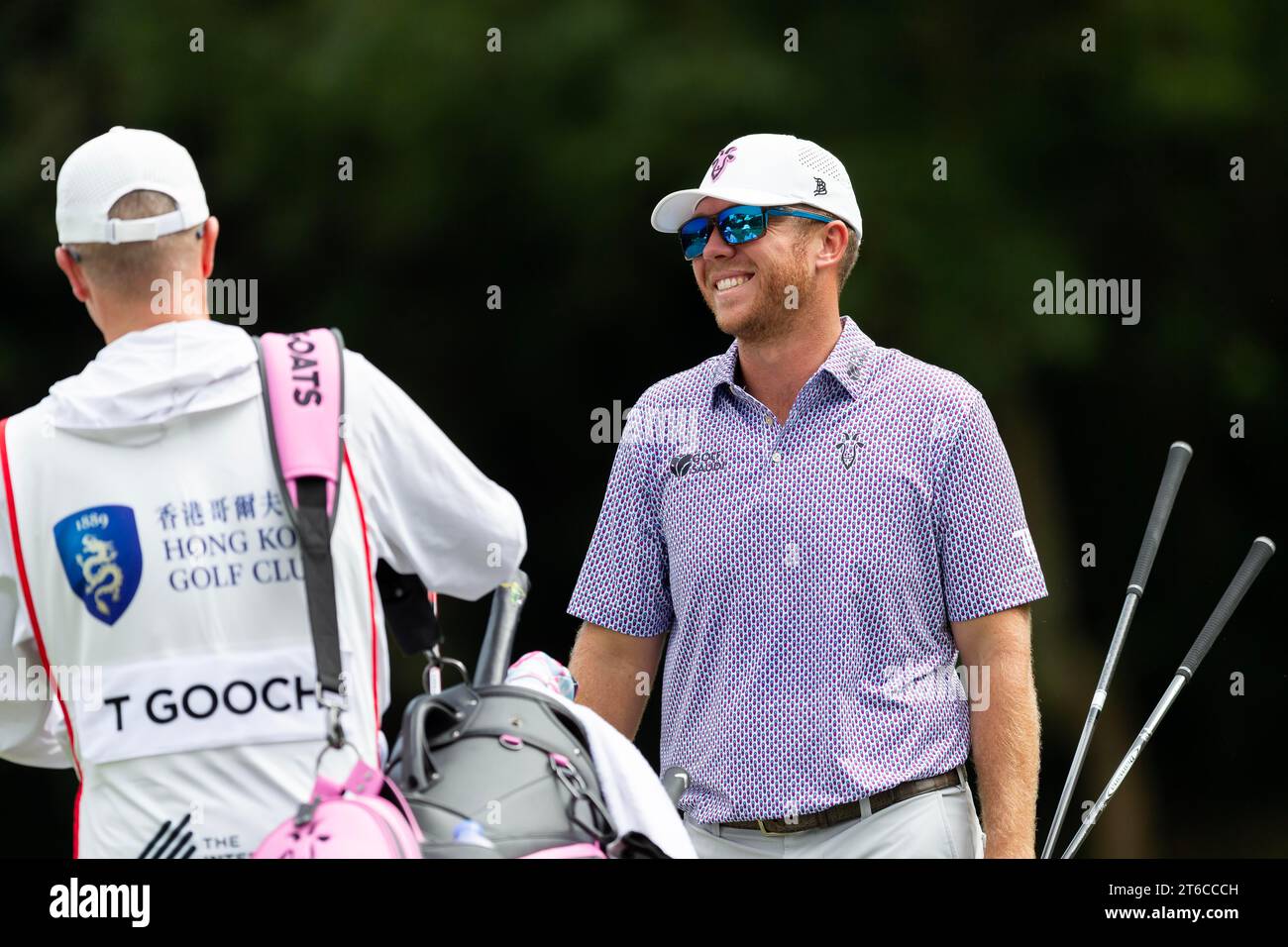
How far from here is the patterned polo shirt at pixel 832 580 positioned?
15.4 ft

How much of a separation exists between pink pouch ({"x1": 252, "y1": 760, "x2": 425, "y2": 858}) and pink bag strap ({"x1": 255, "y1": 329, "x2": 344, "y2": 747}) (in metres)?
0.13

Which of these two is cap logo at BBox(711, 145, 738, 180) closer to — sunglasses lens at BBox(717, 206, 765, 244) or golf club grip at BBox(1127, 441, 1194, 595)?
sunglasses lens at BBox(717, 206, 765, 244)

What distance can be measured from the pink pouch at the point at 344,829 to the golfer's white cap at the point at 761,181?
1.78 m

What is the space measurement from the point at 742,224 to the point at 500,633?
126cm

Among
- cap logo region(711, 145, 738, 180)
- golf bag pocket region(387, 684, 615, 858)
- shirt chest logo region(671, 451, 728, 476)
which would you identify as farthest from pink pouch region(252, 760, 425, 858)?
cap logo region(711, 145, 738, 180)

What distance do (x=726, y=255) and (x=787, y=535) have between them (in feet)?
1.96

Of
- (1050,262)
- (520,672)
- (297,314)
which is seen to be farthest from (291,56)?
(520,672)

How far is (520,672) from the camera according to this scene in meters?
4.03

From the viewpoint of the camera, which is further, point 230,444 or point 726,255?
point 726,255

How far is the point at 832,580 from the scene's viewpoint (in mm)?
4727
